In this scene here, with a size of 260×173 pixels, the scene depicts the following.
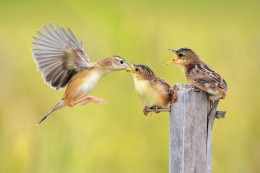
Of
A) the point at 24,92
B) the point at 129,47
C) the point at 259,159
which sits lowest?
the point at 259,159

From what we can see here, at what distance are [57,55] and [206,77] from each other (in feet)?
7.09

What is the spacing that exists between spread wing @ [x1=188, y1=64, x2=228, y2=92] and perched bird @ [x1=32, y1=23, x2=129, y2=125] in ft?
3.96

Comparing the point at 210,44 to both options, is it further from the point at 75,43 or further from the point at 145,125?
the point at 75,43

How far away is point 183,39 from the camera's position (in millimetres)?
12820

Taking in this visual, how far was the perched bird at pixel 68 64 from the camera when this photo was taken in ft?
25.4

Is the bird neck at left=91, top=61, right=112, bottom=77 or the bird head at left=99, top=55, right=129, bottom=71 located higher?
the bird head at left=99, top=55, right=129, bottom=71

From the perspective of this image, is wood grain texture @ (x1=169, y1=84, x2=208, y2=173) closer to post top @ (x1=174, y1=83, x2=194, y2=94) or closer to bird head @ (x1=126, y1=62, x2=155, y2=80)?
post top @ (x1=174, y1=83, x2=194, y2=94)

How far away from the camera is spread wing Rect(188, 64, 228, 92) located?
6.19m

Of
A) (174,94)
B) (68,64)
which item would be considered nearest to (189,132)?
(174,94)

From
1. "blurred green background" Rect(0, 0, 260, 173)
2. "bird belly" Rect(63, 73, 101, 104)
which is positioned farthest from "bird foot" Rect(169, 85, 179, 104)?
"blurred green background" Rect(0, 0, 260, 173)

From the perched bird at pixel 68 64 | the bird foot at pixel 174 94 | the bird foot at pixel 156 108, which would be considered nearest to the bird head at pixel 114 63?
the perched bird at pixel 68 64

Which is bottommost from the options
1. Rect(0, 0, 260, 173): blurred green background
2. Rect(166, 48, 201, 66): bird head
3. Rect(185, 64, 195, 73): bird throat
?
Rect(0, 0, 260, 173): blurred green background

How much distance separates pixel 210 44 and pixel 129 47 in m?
2.58

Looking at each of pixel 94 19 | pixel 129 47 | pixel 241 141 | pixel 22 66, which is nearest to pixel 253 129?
pixel 241 141
